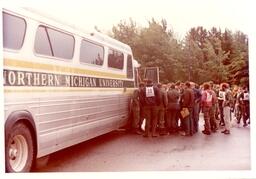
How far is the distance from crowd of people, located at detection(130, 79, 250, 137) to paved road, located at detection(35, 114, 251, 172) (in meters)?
0.14

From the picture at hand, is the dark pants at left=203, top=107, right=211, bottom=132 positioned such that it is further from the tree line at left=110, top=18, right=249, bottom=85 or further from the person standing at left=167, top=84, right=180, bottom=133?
the tree line at left=110, top=18, right=249, bottom=85

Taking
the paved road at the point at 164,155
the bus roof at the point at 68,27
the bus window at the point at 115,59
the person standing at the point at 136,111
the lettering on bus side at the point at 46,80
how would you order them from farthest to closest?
the bus window at the point at 115,59 → the person standing at the point at 136,111 → the paved road at the point at 164,155 → the bus roof at the point at 68,27 → the lettering on bus side at the point at 46,80

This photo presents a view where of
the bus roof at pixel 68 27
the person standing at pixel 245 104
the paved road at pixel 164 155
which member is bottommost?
the paved road at pixel 164 155

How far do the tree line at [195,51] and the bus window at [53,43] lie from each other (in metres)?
0.46

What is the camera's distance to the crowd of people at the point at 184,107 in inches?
180

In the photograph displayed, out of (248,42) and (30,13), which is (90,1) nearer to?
(30,13)

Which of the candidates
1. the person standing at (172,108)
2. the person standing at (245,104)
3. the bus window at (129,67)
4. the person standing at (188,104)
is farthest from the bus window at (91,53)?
the person standing at (245,104)

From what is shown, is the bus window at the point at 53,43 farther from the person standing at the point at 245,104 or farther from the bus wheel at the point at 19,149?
the person standing at the point at 245,104

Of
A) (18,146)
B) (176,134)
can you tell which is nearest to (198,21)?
(176,134)

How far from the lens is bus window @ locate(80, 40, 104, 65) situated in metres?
4.68

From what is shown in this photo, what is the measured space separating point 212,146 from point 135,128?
89 centimetres

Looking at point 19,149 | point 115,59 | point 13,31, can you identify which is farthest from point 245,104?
point 13,31

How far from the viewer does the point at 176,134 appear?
4660 millimetres

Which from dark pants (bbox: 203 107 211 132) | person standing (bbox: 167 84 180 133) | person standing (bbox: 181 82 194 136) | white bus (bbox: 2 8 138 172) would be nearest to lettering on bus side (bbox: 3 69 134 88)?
white bus (bbox: 2 8 138 172)
